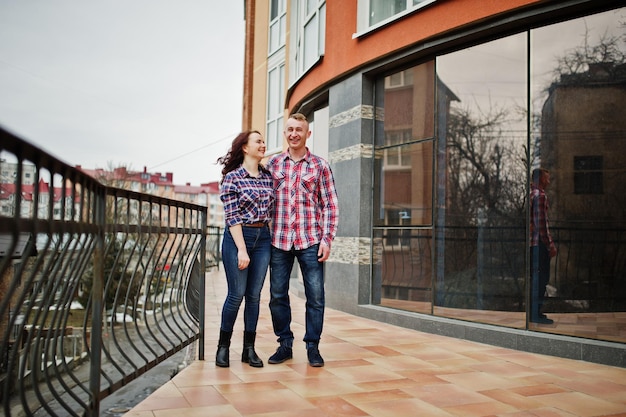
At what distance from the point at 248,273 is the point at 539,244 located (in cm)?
284

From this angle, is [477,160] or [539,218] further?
[477,160]

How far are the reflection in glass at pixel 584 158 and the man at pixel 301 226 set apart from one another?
229 cm

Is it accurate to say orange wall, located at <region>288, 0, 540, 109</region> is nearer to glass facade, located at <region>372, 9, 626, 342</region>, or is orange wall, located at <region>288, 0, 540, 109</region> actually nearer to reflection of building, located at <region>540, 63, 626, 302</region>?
glass facade, located at <region>372, 9, 626, 342</region>

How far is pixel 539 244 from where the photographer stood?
5395mm

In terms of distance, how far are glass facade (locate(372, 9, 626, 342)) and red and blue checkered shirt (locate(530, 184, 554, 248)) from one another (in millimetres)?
50

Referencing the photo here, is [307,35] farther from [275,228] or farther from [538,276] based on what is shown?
[275,228]

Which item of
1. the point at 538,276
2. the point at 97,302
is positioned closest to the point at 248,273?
the point at 97,302

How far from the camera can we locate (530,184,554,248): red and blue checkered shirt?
5.34 metres

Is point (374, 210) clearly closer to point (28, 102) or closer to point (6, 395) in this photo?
point (6, 395)

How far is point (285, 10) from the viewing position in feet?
49.8

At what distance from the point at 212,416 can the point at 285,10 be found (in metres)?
13.6

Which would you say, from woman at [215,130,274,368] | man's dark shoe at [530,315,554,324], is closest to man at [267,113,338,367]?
woman at [215,130,274,368]

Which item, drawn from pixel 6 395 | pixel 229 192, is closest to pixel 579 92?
pixel 229 192

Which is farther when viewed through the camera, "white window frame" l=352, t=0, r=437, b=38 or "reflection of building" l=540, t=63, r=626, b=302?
"white window frame" l=352, t=0, r=437, b=38
